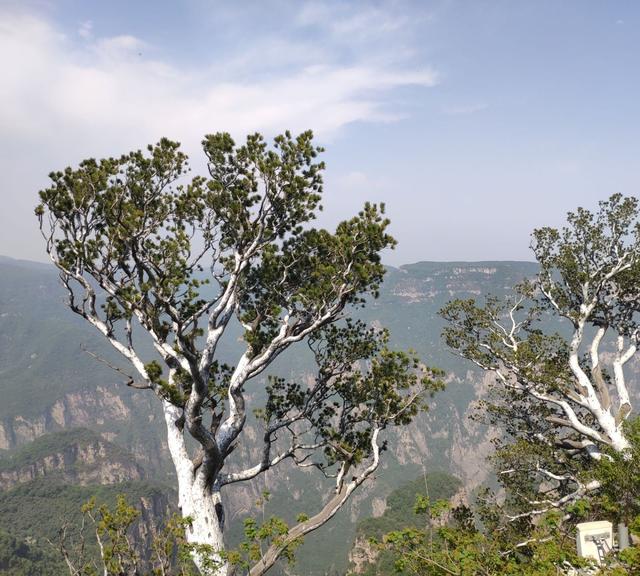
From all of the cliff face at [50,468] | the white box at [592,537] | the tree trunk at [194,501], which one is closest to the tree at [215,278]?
the tree trunk at [194,501]

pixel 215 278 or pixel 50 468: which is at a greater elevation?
pixel 215 278

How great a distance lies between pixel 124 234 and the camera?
11.5 metres

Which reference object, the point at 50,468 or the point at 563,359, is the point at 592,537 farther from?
the point at 50,468

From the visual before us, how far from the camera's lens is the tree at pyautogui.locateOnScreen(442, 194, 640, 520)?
18.7 meters

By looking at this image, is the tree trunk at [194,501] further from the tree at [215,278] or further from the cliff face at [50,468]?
the cliff face at [50,468]

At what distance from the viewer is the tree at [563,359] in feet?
61.5

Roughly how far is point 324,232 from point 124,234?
17.3ft

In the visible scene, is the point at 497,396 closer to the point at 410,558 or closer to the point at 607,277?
the point at 607,277

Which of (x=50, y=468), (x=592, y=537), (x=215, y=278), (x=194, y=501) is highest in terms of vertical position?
(x=215, y=278)

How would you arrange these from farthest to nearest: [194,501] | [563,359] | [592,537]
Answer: [563,359] → [194,501] → [592,537]

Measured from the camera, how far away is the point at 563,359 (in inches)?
835

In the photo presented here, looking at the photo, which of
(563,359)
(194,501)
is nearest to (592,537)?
(194,501)

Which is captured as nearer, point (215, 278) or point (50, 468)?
point (215, 278)

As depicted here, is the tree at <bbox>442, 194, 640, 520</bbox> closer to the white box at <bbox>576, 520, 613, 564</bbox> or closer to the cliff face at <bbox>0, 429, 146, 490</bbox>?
the white box at <bbox>576, 520, 613, 564</bbox>
